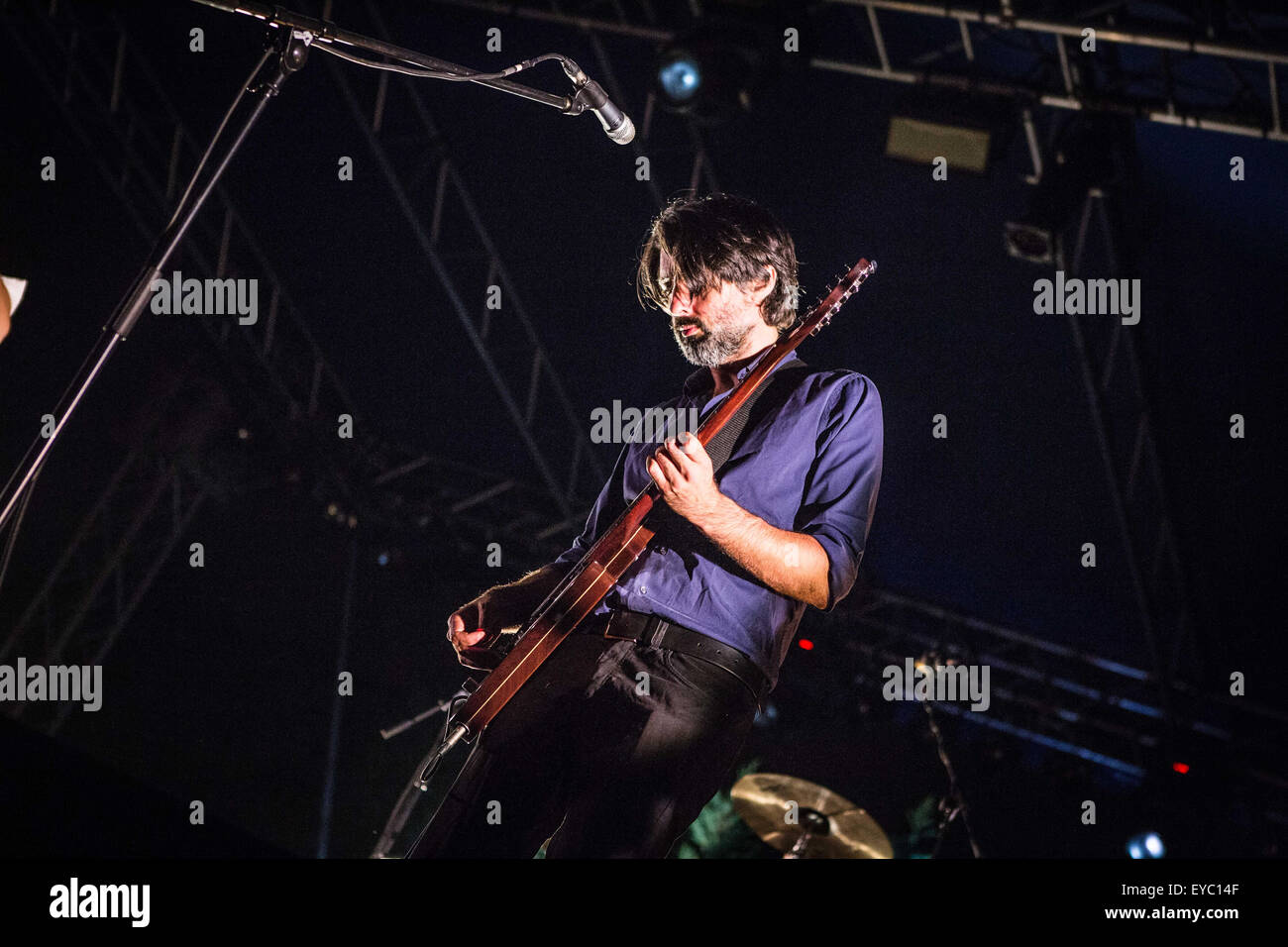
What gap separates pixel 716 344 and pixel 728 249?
0.23 metres

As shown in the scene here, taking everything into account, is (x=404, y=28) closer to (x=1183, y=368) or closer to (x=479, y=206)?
(x=479, y=206)

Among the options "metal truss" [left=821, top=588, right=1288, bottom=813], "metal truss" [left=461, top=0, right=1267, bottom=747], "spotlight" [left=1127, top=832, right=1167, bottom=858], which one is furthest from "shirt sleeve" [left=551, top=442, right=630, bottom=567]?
"spotlight" [left=1127, top=832, right=1167, bottom=858]

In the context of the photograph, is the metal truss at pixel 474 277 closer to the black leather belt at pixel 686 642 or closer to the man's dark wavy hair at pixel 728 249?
the man's dark wavy hair at pixel 728 249

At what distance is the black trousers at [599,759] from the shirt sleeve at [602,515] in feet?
1.27

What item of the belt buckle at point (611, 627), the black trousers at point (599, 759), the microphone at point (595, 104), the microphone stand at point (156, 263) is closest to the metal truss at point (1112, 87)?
the microphone at point (595, 104)

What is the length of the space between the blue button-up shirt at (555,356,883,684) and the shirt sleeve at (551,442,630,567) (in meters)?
0.32

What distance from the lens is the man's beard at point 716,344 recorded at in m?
2.62

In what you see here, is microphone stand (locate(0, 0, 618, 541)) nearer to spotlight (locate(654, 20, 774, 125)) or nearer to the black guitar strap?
the black guitar strap

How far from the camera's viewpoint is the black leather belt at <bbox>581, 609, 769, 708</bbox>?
7.16 feet

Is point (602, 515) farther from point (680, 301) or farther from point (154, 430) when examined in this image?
point (154, 430)

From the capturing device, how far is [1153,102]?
5195 millimetres

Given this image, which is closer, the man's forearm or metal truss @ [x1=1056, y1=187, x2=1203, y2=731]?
the man's forearm

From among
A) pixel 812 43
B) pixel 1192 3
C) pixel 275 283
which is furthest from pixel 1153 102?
pixel 275 283

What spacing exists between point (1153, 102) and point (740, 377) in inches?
149
